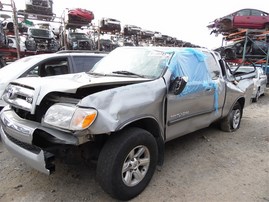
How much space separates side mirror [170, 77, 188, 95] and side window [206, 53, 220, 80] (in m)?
1.29

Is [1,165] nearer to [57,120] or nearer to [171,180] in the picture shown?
[57,120]

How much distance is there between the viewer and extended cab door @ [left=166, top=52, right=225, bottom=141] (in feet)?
11.0

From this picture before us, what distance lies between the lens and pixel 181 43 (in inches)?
1249

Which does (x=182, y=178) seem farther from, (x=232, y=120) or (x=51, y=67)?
(x=51, y=67)

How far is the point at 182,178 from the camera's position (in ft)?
10.8

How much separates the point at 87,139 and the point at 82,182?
968 mm

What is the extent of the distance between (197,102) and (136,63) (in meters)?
1.13

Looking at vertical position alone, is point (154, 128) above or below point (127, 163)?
above

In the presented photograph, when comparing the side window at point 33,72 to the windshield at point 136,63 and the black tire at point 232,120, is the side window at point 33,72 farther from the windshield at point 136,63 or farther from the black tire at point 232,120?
the black tire at point 232,120

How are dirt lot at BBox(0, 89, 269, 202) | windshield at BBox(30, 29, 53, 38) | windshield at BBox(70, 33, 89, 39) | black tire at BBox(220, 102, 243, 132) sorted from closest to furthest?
dirt lot at BBox(0, 89, 269, 202), black tire at BBox(220, 102, 243, 132), windshield at BBox(30, 29, 53, 38), windshield at BBox(70, 33, 89, 39)

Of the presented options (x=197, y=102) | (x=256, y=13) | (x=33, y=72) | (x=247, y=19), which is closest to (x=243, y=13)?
(x=247, y=19)

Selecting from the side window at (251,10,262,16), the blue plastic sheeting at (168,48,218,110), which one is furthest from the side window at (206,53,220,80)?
the side window at (251,10,262,16)

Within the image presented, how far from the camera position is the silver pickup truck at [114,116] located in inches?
95.8

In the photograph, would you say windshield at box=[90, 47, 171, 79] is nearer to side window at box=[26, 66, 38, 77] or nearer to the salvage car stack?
side window at box=[26, 66, 38, 77]
